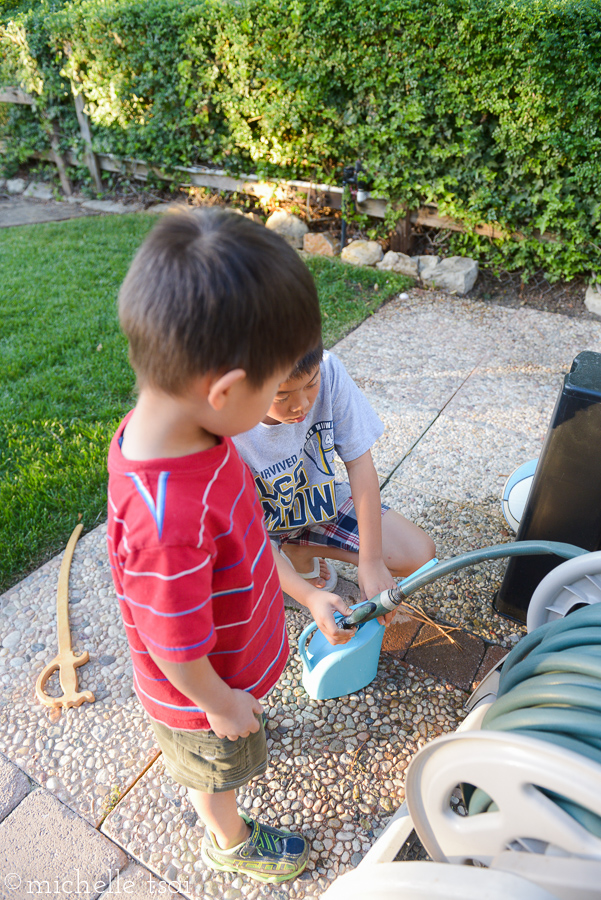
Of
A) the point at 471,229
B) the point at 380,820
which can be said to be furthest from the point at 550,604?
the point at 471,229

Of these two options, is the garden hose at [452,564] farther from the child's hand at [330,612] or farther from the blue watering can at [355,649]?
the child's hand at [330,612]

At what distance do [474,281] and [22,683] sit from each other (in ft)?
14.1

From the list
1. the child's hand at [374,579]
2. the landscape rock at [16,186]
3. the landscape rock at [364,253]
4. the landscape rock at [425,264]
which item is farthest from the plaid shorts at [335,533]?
the landscape rock at [16,186]

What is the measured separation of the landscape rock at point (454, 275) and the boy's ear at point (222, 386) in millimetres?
4271

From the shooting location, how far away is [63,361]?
12.3ft

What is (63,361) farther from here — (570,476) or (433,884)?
(433,884)

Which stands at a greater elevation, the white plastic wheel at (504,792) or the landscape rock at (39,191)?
the landscape rock at (39,191)

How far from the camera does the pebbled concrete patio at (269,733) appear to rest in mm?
1438

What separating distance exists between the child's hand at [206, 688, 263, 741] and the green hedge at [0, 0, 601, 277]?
4203 millimetres

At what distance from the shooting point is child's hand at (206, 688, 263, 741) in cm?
106

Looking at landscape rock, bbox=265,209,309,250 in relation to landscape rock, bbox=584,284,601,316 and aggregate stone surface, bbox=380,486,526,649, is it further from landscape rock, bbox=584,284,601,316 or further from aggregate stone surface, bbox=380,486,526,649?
aggregate stone surface, bbox=380,486,526,649

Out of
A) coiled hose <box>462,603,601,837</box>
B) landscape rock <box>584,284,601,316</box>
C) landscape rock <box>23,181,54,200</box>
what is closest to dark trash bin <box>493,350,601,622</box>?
coiled hose <box>462,603,601,837</box>

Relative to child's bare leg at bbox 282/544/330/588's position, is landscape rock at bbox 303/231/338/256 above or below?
above

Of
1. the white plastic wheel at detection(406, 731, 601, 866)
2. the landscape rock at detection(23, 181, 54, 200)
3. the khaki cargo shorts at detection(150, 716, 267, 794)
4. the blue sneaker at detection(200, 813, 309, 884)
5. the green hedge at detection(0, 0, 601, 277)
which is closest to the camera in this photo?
the white plastic wheel at detection(406, 731, 601, 866)
